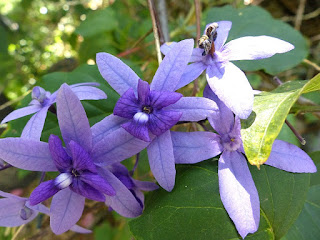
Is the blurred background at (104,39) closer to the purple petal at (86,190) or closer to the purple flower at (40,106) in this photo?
the purple flower at (40,106)

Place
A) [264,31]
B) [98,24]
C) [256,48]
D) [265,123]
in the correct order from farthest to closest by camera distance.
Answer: [98,24], [264,31], [256,48], [265,123]

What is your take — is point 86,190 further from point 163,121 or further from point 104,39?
point 104,39

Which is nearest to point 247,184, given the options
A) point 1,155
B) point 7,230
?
point 1,155

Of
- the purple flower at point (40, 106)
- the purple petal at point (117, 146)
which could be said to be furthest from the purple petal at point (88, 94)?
the purple petal at point (117, 146)

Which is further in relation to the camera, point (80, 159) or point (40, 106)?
point (40, 106)

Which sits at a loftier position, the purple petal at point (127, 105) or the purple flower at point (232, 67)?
the purple petal at point (127, 105)

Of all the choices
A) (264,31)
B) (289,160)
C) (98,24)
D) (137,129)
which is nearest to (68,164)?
(137,129)

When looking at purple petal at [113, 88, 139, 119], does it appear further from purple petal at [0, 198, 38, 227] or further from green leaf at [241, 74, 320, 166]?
purple petal at [0, 198, 38, 227]
